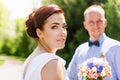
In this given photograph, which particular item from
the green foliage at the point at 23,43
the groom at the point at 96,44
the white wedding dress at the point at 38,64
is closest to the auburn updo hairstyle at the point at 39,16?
the white wedding dress at the point at 38,64

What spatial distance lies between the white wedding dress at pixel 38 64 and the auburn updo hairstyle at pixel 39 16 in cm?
23

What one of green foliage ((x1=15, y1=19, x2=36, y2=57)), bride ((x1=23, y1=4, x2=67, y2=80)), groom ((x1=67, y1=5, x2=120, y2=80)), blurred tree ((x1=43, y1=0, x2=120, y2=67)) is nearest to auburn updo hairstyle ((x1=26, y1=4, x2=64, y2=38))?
bride ((x1=23, y1=4, x2=67, y2=80))

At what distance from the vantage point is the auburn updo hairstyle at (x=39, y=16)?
3.00m

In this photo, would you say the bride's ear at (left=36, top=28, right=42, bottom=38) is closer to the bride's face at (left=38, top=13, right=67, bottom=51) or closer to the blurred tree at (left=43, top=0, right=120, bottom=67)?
the bride's face at (left=38, top=13, right=67, bottom=51)

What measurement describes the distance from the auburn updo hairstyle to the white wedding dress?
230 millimetres

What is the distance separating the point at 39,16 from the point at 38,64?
0.35 m

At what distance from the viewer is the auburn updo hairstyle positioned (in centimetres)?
300

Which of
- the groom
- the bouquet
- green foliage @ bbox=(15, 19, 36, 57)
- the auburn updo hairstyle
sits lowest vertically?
green foliage @ bbox=(15, 19, 36, 57)

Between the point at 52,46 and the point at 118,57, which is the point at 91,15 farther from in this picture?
the point at 52,46

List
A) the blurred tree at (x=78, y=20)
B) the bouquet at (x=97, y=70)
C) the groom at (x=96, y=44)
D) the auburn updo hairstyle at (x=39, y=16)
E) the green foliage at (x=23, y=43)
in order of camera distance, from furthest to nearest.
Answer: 1. the green foliage at (x=23, y=43)
2. the blurred tree at (x=78, y=20)
3. the groom at (x=96, y=44)
4. the bouquet at (x=97, y=70)
5. the auburn updo hairstyle at (x=39, y=16)

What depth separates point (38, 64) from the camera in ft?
9.55

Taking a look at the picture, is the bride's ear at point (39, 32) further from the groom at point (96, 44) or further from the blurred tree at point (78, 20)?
the blurred tree at point (78, 20)

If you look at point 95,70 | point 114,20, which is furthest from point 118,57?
point 114,20

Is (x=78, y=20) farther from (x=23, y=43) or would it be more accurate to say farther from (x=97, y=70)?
(x=23, y=43)
